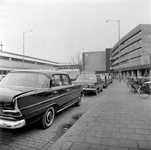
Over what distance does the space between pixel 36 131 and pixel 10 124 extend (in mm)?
900

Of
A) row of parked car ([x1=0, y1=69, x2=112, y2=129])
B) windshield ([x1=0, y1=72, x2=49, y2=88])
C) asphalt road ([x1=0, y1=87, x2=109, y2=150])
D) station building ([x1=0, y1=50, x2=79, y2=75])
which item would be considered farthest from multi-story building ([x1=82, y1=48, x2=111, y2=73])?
asphalt road ([x1=0, y1=87, x2=109, y2=150])

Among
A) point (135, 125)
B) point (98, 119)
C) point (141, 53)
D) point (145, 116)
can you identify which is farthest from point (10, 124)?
point (141, 53)

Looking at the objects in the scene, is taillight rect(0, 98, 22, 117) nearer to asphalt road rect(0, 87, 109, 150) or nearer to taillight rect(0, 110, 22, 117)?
taillight rect(0, 110, 22, 117)

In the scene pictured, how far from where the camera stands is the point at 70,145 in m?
2.72

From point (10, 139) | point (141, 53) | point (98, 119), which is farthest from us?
point (141, 53)

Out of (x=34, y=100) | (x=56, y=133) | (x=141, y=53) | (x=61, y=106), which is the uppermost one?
(x=141, y=53)

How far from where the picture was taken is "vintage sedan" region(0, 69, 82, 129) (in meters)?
2.99

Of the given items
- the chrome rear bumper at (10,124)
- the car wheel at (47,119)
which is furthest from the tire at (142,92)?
the chrome rear bumper at (10,124)

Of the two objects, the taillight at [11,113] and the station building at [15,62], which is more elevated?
the station building at [15,62]

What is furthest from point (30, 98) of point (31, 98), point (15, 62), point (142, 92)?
point (15, 62)

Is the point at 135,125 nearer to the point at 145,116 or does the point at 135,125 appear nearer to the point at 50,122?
the point at 145,116

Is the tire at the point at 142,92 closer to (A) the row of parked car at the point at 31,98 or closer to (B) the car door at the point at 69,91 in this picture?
(B) the car door at the point at 69,91

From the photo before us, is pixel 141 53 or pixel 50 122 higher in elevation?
pixel 141 53

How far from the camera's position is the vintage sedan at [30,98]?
299cm
